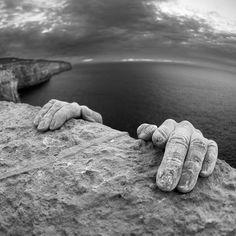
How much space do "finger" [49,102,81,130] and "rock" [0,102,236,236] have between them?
0.78 metres

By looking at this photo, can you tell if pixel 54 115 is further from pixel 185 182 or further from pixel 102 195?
pixel 185 182

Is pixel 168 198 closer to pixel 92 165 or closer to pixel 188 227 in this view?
pixel 188 227

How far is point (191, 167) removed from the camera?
16.7 feet

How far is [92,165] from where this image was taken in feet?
22.0

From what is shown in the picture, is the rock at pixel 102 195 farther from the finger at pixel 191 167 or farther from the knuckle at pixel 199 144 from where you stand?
the knuckle at pixel 199 144

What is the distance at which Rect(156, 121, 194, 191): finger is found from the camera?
16.3 ft

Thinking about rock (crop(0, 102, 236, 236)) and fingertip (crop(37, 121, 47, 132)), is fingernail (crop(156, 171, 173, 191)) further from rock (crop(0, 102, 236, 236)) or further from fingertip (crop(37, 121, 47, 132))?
fingertip (crop(37, 121, 47, 132))

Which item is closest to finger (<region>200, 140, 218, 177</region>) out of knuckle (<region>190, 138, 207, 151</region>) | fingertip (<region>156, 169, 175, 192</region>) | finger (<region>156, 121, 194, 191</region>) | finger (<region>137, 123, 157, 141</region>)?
knuckle (<region>190, 138, 207, 151</region>)

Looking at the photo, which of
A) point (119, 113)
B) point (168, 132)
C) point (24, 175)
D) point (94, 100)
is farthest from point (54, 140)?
point (94, 100)

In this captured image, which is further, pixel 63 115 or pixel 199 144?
pixel 63 115

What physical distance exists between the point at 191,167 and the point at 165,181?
0.69 meters

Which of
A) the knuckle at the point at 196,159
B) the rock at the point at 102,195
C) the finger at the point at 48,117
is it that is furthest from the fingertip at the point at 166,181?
the finger at the point at 48,117

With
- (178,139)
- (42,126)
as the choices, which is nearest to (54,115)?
(42,126)

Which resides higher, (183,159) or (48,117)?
(183,159)
